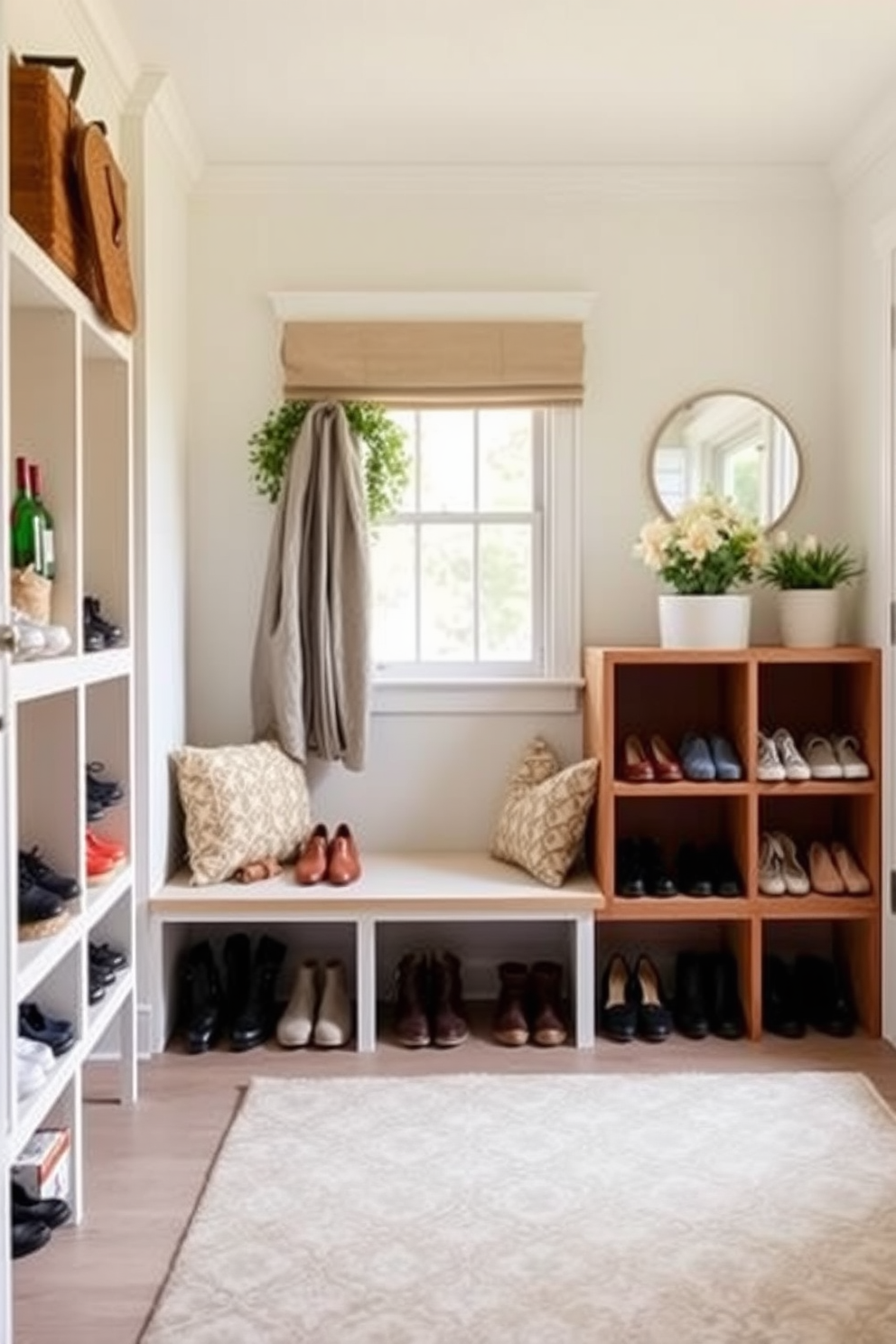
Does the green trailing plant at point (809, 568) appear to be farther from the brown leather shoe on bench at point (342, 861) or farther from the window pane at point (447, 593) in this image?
the brown leather shoe on bench at point (342, 861)

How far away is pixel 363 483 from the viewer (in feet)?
11.6

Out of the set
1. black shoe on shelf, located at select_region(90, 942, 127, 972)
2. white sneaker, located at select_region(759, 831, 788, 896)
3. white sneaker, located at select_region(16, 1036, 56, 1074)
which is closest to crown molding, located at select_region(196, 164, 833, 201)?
white sneaker, located at select_region(759, 831, 788, 896)

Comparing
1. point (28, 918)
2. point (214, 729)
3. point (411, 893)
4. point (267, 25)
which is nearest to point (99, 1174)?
point (28, 918)

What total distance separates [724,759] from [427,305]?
1.64 metres

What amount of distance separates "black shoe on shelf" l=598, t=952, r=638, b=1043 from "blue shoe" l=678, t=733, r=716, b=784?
66 centimetres

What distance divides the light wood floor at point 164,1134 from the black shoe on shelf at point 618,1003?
0.04m

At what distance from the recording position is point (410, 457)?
3723 mm

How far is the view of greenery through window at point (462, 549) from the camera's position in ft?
12.3

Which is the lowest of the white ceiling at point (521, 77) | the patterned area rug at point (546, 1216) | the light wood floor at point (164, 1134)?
the light wood floor at point (164, 1134)

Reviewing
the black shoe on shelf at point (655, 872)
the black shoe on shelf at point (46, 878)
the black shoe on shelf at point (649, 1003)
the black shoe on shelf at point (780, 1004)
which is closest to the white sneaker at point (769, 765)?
the black shoe on shelf at point (655, 872)

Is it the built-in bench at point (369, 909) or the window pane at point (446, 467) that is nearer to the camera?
the built-in bench at point (369, 909)

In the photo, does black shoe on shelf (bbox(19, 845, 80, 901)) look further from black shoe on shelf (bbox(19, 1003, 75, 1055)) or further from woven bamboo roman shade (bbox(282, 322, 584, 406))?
woven bamboo roman shade (bbox(282, 322, 584, 406))

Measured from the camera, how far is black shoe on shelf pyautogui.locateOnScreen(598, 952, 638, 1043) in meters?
3.27

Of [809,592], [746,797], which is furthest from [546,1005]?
[809,592]
